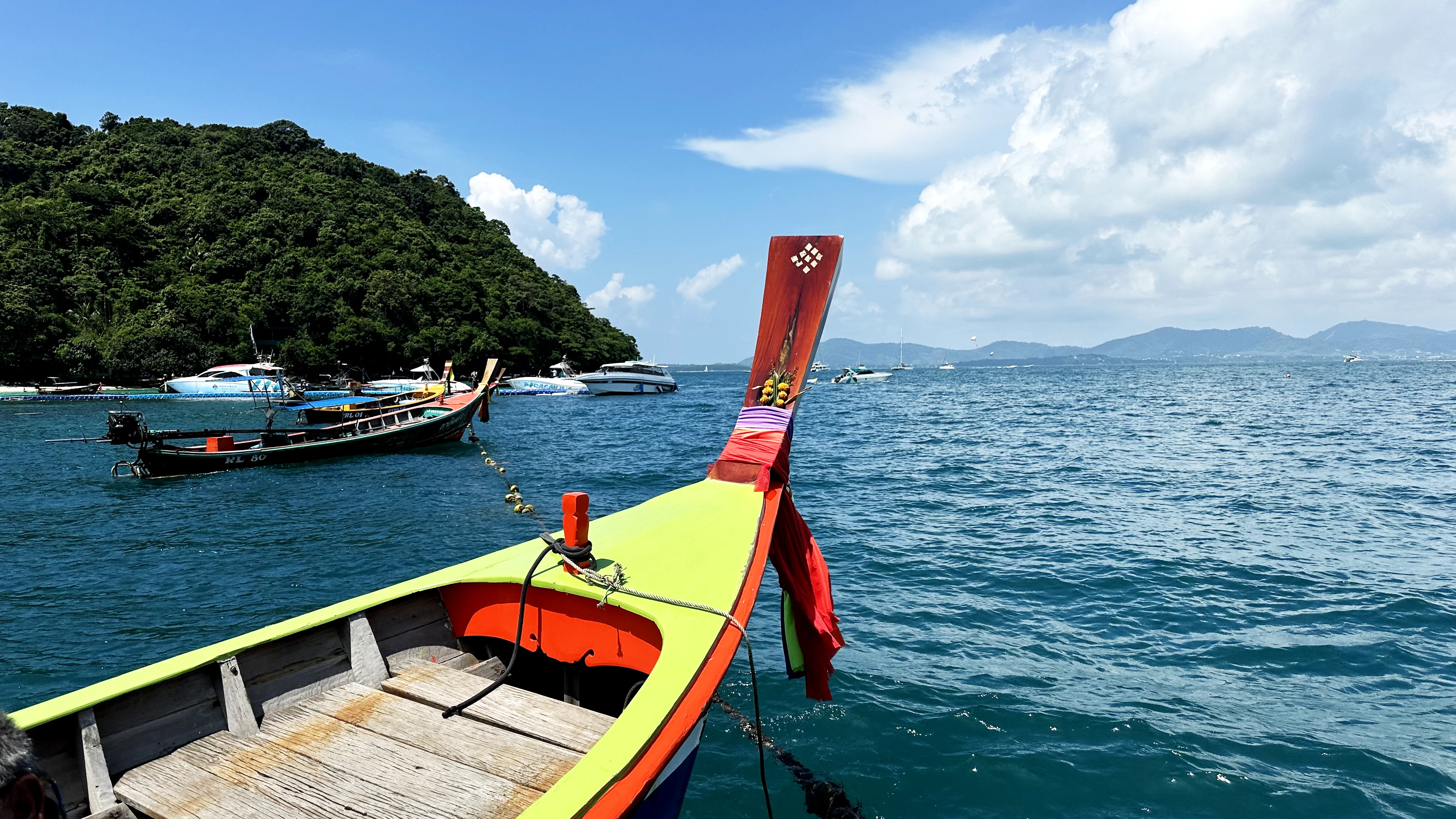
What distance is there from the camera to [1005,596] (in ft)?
33.8

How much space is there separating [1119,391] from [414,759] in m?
75.9

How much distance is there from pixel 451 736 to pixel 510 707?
1.19ft

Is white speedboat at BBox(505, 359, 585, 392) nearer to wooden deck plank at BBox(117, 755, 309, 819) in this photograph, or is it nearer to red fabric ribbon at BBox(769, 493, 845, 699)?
red fabric ribbon at BBox(769, 493, 845, 699)

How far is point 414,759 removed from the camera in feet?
11.1

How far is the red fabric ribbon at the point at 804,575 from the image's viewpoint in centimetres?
596

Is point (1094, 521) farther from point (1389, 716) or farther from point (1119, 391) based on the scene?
point (1119, 391)

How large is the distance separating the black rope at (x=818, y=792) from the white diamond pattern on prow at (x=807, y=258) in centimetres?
348

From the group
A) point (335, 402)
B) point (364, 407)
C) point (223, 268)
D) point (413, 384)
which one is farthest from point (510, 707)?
point (223, 268)

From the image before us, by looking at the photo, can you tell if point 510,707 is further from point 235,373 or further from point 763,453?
point 235,373

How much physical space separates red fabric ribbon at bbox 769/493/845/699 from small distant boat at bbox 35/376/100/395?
66.1m

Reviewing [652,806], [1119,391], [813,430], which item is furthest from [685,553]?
[1119,391]

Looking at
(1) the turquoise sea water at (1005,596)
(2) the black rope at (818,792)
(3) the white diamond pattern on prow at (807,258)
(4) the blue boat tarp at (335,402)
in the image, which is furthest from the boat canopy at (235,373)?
(2) the black rope at (818,792)

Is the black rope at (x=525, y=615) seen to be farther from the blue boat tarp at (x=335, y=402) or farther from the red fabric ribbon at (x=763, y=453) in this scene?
the blue boat tarp at (x=335, y=402)

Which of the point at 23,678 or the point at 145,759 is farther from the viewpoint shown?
the point at 23,678
